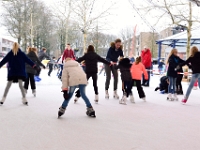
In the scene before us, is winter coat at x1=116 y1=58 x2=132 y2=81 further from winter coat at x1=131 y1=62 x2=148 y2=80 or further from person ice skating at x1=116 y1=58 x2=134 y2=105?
winter coat at x1=131 y1=62 x2=148 y2=80

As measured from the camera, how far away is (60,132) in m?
4.01

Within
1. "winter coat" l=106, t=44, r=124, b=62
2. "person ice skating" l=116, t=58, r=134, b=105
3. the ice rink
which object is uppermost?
"winter coat" l=106, t=44, r=124, b=62

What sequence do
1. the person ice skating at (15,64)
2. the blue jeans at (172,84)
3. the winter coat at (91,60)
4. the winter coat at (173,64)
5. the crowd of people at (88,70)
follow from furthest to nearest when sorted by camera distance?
the blue jeans at (172,84) → the winter coat at (173,64) → the winter coat at (91,60) → the person ice skating at (15,64) → the crowd of people at (88,70)

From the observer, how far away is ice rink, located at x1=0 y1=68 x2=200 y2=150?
11.4ft

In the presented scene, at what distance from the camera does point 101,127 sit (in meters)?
4.39

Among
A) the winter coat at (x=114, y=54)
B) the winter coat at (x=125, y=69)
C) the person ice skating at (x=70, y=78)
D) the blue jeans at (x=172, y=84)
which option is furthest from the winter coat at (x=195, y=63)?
the person ice skating at (x=70, y=78)

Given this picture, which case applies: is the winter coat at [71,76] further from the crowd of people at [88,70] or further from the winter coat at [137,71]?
the winter coat at [137,71]

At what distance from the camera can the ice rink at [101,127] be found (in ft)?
11.4

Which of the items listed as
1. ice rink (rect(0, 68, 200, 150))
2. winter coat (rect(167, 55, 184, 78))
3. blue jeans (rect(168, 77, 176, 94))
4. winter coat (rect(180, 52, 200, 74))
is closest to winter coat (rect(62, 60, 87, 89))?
ice rink (rect(0, 68, 200, 150))

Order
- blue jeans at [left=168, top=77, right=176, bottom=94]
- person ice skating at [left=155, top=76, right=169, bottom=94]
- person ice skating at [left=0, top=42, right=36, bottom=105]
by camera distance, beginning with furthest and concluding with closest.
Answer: person ice skating at [left=155, top=76, right=169, bottom=94] → blue jeans at [left=168, top=77, right=176, bottom=94] → person ice skating at [left=0, top=42, right=36, bottom=105]

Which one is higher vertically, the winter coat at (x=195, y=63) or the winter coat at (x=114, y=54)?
the winter coat at (x=114, y=54)

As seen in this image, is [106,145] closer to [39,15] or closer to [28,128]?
[28,128]

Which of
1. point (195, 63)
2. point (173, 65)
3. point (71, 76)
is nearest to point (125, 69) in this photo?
point (173, 65)

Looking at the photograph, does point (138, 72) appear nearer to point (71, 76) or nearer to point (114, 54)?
point (114, 54)
